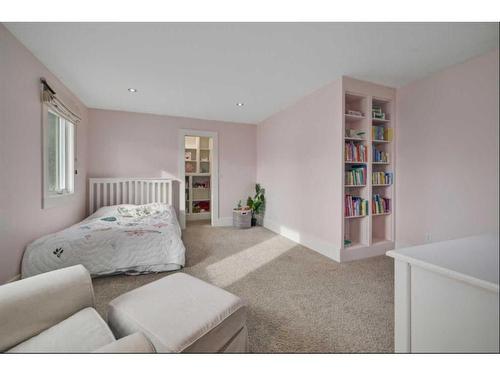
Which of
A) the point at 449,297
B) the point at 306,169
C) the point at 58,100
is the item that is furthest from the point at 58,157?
the point at 449,297

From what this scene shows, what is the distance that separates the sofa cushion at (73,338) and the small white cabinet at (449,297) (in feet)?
2.88

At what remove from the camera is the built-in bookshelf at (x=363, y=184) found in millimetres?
2172

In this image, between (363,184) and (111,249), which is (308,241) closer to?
(363,184)

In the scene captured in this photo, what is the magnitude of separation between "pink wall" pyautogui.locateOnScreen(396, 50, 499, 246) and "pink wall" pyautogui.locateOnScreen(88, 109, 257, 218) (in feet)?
11.1

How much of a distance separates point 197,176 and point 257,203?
182 centimetres

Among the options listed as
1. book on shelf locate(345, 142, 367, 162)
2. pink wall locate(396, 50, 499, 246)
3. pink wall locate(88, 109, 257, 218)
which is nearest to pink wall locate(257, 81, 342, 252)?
book on shelf locate(345, 142, 367, 162)

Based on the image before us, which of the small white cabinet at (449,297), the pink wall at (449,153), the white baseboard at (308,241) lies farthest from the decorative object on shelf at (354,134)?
the small white cabinet at (449,297)

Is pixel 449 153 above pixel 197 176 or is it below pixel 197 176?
below

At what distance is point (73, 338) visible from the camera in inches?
25.6

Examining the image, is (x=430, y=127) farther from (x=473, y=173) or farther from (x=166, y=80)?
(x=166, y=80)

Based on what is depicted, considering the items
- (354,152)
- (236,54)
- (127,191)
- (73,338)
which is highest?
(236,54)

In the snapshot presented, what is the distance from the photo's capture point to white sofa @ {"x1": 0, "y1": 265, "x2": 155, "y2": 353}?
1.94ft

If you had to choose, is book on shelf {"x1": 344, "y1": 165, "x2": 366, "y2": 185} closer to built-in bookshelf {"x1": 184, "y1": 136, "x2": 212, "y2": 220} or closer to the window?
the window

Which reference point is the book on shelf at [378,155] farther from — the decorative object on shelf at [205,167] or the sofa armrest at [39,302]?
the decorative object on shelf at [205,167]
